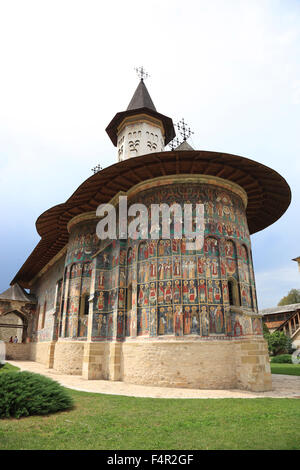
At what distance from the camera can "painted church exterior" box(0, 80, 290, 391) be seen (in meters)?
10.4

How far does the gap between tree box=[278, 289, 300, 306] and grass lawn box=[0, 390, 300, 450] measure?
42490mm

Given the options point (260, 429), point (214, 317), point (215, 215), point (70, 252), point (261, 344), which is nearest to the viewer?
point (260, 429)

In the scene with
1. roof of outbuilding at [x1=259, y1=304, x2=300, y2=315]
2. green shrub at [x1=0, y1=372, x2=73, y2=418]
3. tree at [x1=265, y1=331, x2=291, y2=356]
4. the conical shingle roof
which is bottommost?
green shrub at [x1=0, y1=372, x2=73, y2=418]

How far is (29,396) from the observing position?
6473 millimetres

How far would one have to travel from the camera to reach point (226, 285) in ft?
37.4

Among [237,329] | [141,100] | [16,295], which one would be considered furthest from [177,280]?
[16,295]

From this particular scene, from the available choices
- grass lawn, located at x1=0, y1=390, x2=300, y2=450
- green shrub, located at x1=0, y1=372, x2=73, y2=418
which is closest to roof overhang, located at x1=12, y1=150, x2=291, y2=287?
green shrub, located at x1=0, y1=372, x2=73, y2=418

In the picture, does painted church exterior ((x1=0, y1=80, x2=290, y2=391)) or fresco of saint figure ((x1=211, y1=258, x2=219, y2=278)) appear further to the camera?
fresco of saint figure ((x1=211, y1=258, x2=219, y2=278))

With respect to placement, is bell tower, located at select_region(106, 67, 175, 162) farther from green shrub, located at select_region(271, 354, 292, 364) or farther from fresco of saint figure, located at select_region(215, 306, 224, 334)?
green shrub, located at select_region(271, 354, 292, 364)

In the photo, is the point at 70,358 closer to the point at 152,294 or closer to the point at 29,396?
the point at 152,294
